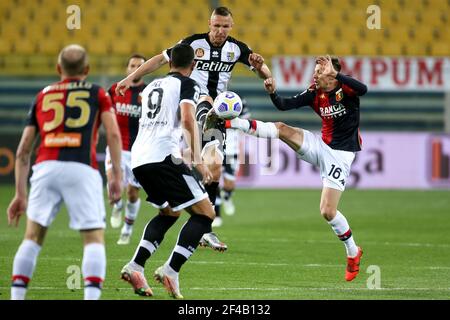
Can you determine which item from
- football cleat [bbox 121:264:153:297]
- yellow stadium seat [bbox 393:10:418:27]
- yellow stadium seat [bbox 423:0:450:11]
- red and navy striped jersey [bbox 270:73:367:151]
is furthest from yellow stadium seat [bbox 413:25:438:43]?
football cleat [bbox 121:264:153:297]

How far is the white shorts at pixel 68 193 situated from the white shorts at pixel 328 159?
3.88 meters

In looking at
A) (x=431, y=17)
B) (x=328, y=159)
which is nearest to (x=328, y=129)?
(x=328, y=159)

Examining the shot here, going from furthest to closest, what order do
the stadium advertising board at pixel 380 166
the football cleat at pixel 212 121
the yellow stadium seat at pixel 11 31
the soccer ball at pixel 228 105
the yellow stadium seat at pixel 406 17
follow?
the yellow stadium seat at pixel 406 17, the yellow stadium seat at pixel 11 31, the stadium advertising board at pixel 380 166, the football cleat at pixel 212 121, the soccer ball at pixel 228 105

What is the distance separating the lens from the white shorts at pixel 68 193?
21.8 feet

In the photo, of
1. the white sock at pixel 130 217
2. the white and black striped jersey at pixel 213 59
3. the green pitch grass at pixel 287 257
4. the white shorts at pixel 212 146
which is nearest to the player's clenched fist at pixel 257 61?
the white and black striped jersey at pixel 213 59

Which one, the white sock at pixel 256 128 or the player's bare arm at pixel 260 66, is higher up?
the player's bare arm at pixel 260 66

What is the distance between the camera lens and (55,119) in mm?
6707

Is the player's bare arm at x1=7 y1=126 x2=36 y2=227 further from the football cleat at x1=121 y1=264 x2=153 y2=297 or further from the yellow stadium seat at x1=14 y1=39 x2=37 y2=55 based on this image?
the yellow stadium seat at x1=14 y1=39 x2=37 y2=55

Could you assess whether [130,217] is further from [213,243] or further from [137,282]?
[137,282]

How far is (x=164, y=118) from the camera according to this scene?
798 cm

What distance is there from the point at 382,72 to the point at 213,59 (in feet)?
41.7

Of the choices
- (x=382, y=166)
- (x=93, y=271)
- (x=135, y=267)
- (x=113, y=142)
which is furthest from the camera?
(x=382, y=166)

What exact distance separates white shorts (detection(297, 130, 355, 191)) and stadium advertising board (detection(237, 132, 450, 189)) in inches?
455

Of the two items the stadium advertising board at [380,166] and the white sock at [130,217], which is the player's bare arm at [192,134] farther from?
the stadium advertising board at [380,166]
